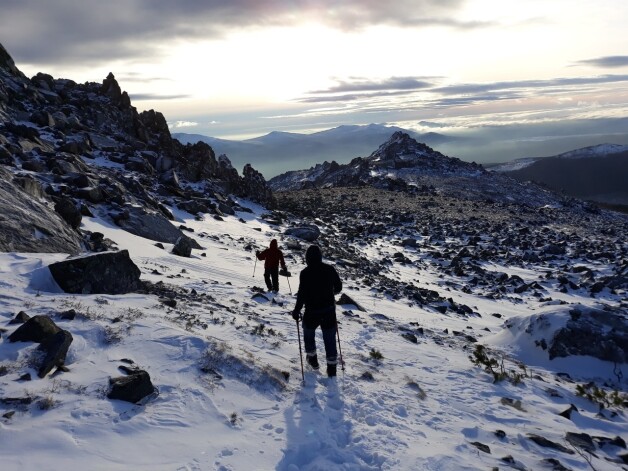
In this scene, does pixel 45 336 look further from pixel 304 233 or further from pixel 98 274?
pixel 304 233

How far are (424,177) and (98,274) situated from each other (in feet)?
196

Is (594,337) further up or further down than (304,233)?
further down

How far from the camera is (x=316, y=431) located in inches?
249

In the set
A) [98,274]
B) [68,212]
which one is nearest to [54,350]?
[98,274]

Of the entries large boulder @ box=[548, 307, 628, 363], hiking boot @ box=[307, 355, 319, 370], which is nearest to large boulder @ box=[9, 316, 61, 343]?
hiking boot @ box=[307, 355, 319, 370]

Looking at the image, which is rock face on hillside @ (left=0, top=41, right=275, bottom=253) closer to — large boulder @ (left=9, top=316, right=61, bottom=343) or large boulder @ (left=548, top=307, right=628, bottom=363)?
large boulder @ (left=9, top=316, right=61, bottom=343)

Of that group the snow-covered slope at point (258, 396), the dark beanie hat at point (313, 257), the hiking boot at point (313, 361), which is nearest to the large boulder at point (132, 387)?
the snow-covered slope at point (258, 396)

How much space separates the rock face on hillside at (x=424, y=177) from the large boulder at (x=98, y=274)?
4775 cm

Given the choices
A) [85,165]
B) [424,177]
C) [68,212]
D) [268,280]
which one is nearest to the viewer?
[68,212]

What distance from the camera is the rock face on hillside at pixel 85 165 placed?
1217cm

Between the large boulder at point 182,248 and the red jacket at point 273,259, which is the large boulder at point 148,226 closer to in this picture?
the large boulder at point 182,248

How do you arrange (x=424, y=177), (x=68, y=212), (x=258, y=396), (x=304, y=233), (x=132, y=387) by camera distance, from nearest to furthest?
(x=132, y=387) < (x=258, y=396) < (x=68, y=212) < (x=304, y=233) < (x=424, y=177)

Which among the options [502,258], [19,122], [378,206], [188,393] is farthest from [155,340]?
[378,206]

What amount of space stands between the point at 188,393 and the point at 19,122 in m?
30.7
